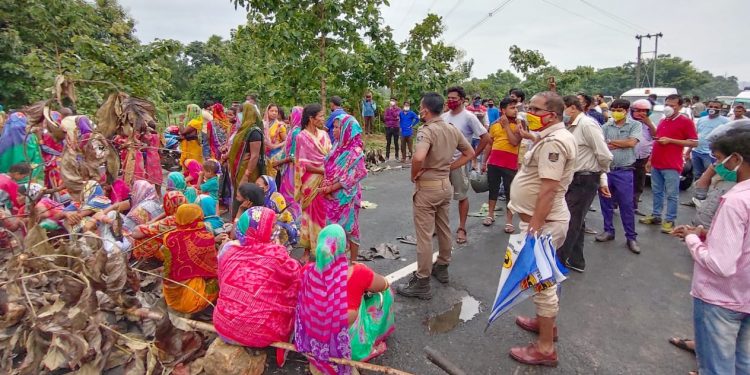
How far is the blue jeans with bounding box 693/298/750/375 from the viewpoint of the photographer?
2084 mm

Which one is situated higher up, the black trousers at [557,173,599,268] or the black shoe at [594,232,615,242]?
the black trousers at [557,173,599,268]

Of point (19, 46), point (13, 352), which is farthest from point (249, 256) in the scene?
point (19, 46)

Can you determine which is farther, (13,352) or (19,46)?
(19,46)

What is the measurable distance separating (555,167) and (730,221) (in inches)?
36.3

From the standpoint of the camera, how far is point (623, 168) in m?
4.88

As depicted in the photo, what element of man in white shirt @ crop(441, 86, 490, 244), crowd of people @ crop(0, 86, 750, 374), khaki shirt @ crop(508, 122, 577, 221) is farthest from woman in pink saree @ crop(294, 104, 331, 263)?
khaki shirt @ crop(508, 122, 577, 221)

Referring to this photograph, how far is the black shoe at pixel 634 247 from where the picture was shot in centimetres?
473

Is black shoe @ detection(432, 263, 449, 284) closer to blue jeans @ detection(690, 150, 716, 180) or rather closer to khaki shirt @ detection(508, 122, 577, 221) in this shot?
khaki shirt @ detection(508, 122, 577, 221)

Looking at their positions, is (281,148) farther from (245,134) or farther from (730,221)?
(730,221)

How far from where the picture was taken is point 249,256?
8.41 feet

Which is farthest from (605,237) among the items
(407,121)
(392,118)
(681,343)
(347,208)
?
(392,118)

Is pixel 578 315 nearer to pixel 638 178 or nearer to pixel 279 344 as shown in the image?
pixel 279 344

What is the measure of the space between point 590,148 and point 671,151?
2228 millimetres

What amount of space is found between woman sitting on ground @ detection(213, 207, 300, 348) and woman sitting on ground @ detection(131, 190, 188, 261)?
131 centimetres
